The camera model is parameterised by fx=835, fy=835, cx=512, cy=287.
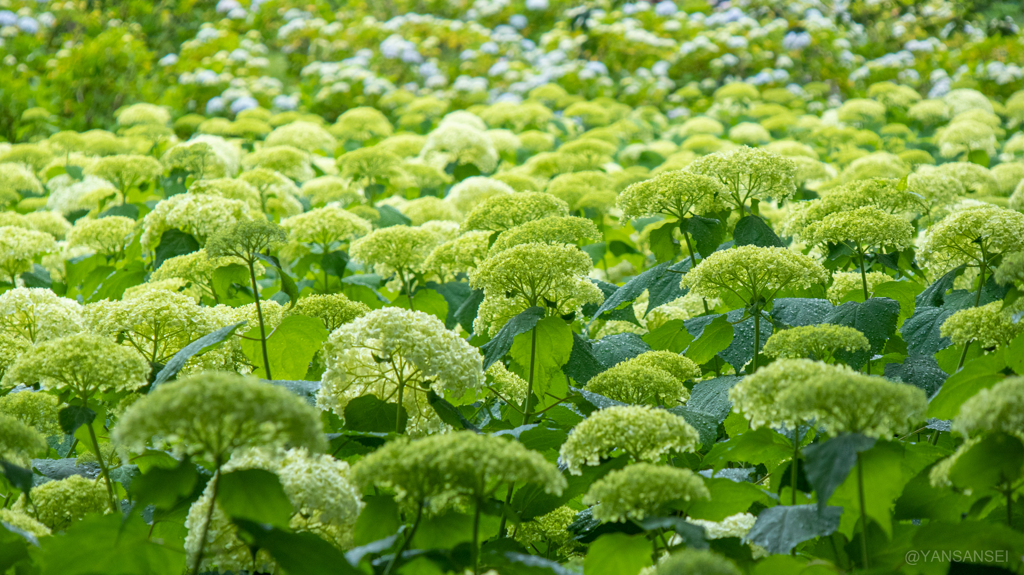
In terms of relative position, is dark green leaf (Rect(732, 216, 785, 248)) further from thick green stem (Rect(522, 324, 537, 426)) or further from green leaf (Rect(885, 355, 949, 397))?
thick green stem (Rect(522, 324, 537, 426))

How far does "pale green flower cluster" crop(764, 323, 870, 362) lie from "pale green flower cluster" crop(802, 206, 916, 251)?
0.71 metres

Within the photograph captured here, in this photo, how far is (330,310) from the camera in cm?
270

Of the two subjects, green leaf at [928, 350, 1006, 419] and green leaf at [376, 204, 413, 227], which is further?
green leaf at [376, 204, 413, 227]

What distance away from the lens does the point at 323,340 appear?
2498mm

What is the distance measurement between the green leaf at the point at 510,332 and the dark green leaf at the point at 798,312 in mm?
758

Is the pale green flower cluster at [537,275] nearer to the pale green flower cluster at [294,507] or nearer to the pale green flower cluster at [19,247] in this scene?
the pale green flower cluster at [294,507]

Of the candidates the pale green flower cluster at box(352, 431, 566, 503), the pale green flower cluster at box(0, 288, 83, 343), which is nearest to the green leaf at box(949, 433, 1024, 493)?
the pale green flower cluster at box(352, 431, 566, 503)

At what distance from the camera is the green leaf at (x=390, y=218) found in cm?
493

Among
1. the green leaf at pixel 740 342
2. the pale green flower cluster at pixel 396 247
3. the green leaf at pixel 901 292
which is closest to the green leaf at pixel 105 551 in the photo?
the green leaf at pixel 740 342

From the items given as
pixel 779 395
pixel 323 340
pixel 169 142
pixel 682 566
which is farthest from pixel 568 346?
pixel 169 142

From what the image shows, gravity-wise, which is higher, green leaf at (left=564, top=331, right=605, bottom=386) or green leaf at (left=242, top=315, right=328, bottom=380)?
green leaf at (left=242, top=315, right=328, bottom=380)

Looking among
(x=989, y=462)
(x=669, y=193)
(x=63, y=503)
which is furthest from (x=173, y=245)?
(x=989, y=462)

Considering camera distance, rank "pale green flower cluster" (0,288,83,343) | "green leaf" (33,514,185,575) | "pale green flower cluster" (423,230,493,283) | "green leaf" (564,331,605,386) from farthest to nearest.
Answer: "pale green flower cluster" (423,230,493,283) < "pale green flower cluster" (0,288,83,343) < "green leaf" (564,331,605,386) < "green leaf" (33,514,185,575)

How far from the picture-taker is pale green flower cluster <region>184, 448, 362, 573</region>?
1.74 m
